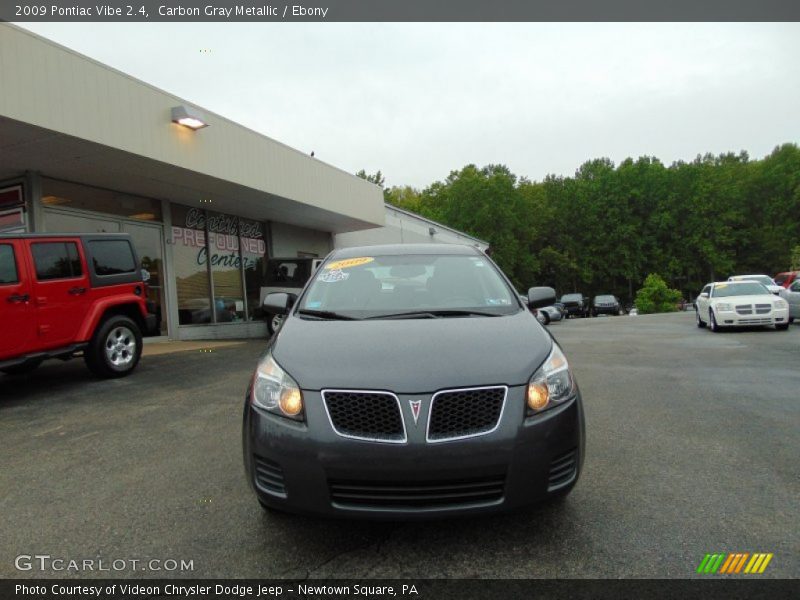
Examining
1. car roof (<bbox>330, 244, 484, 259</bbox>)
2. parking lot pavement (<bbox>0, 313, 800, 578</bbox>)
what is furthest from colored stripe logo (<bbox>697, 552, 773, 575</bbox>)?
car roof (<bbox>330, 244, 484, 259</bbox>)

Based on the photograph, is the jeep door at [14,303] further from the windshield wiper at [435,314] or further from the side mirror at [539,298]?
the side mirror at [539,298]

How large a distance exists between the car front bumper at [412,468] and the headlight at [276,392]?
0.17 feet

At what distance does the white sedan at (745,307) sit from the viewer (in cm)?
1291

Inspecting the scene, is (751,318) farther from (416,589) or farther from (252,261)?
(252,261)

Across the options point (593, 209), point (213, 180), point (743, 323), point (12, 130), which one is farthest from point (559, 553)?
point (593, 209)

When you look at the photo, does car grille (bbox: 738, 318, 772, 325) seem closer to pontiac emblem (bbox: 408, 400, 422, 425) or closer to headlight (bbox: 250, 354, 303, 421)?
pontiac emblem (bbox: 408, 400, 422, 425)

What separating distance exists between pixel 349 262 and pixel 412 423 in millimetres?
2026

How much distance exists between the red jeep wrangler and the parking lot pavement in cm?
77

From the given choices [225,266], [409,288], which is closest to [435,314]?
[409,288]

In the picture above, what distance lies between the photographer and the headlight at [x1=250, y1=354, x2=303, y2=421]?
2.51 metres

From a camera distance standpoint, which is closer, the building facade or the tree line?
the building facade

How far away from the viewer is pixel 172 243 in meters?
14.4

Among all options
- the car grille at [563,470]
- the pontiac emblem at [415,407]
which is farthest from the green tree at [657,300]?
the pontiac emblem at [415,407]

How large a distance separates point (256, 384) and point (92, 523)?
1.32 metres
